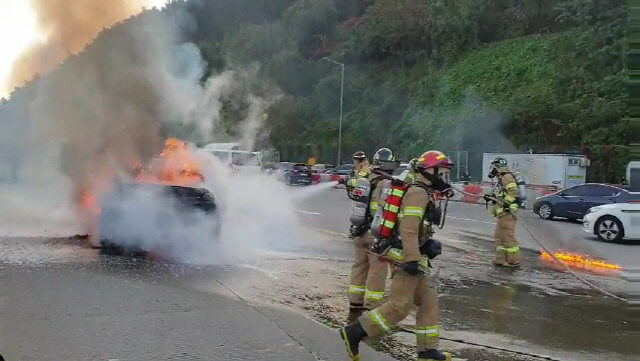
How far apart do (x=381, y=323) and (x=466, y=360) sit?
2.86ft

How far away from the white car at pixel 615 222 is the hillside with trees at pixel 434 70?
11.4 meters

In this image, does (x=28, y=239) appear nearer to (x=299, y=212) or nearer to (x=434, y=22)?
(x=299, y=212)

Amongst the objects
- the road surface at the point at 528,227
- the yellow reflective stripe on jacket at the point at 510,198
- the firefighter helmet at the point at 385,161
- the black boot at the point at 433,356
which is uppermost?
the firefighter helmet at the point at 385,161

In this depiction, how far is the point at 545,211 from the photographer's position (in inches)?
739

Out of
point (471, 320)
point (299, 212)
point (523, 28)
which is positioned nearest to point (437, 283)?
point (471, 320)

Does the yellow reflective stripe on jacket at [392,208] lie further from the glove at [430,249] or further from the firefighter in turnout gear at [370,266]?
the firefighter in turnout gear at [370,266]

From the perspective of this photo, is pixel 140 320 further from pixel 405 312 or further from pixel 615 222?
pixel 615 222

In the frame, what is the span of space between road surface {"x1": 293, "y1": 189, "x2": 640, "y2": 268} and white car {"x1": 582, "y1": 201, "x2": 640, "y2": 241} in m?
0.26

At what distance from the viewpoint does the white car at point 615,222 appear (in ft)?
44.3

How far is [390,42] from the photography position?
4622 centimetres

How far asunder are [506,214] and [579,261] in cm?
208

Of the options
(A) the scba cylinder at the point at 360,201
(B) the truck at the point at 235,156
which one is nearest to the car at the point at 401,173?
(A) the scba cylinder at the point at 360,201

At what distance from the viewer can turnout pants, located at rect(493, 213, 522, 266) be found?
32.1ft

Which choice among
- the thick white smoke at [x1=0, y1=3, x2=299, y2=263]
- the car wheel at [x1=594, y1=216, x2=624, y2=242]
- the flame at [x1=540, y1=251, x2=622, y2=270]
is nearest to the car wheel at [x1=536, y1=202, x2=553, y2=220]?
the car wheel at [x1=594, y1=216, x2=624, y2=242]
